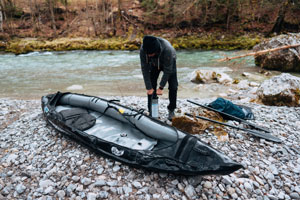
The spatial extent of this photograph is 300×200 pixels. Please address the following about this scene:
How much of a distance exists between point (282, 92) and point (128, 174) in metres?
5.17

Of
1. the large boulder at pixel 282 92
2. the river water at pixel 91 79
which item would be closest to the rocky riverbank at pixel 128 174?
the large boulder at pixel 282 92

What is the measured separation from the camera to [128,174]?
2.78 meters

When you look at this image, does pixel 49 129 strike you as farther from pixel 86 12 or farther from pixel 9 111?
pixel 86 12

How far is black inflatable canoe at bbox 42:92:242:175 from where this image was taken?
2.44 metres

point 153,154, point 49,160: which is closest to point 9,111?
point 49,160

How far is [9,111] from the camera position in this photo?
546 centimetres

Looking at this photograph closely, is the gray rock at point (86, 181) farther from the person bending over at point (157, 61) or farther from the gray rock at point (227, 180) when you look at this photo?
the person bending over at point (157, 61)

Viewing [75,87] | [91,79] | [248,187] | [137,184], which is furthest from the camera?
[91,79]

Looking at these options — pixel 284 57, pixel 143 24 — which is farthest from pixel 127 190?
pixel 143 24

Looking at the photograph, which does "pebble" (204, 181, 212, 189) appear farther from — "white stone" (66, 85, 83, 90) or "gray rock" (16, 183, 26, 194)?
"white stone" (66, 85, 83, 90)

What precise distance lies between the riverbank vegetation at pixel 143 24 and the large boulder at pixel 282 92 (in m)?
14.7

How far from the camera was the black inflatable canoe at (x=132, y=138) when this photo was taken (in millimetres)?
2443

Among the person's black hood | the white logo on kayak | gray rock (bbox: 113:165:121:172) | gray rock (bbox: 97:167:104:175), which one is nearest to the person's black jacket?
the person's black hood

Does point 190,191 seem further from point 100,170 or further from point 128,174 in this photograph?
point 100,170
